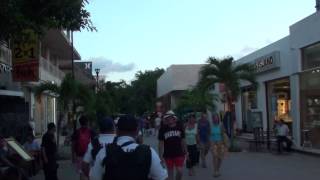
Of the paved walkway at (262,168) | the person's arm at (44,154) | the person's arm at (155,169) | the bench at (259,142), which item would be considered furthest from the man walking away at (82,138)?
the bench at (259,142)

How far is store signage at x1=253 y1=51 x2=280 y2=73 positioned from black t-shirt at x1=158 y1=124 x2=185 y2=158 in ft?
64.5

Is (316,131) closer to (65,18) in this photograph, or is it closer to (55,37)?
(65,18)

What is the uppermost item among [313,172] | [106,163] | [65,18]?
[65,18]

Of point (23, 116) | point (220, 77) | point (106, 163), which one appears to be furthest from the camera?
point (220, 77)

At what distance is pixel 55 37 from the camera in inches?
1649

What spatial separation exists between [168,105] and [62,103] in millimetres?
46241

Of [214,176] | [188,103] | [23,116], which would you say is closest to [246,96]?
[188,103]

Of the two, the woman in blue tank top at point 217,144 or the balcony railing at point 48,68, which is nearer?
the woman in blue tank top at point 217,144

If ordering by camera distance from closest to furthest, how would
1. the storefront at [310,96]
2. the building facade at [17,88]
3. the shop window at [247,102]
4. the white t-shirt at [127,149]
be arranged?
the white t-shirt at [127,149]
the building facade at [17,88]
the storefront at [310,96]
the shop window at [247,102]

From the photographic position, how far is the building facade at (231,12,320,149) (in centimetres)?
2653

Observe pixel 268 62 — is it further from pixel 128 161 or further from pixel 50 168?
pixel 128 161

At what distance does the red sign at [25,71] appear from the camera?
2251cm

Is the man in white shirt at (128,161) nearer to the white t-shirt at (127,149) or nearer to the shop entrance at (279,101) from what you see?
the white t-shirt at (127,149)

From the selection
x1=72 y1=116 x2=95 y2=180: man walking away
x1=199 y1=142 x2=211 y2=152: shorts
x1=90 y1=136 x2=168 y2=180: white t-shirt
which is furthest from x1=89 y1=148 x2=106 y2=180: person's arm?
x1=199 y1=142 x2=211 y2=152: shorts
